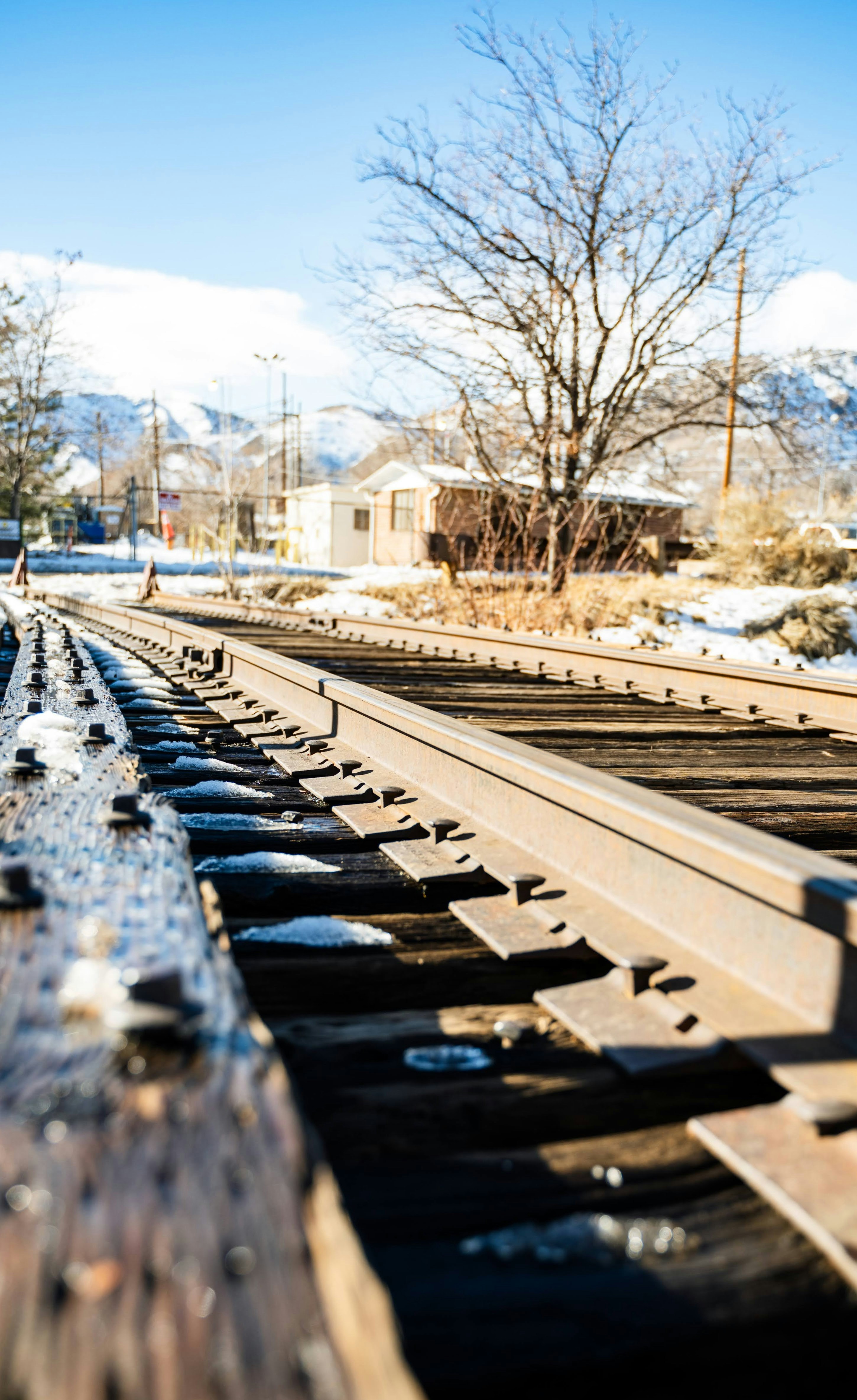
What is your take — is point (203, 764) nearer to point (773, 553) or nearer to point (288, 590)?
point (288, 590)

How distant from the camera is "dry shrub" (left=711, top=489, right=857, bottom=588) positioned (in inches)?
961

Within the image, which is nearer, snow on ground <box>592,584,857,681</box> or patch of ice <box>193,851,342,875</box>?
patch of ice <box>193,851,342,875</box>

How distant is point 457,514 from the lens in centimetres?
3816

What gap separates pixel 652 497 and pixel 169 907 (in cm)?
4260

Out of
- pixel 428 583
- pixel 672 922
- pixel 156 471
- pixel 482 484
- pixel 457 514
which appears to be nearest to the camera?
pixel 672 922

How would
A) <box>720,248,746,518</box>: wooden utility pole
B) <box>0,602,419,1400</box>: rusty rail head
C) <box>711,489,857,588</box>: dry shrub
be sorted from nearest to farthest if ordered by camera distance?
<box>0,602,419,1400</box>: rusty rail head < <box>720,248,746,518</box>: wooden utility pole < <box>711,489,857,588</box>: dry shrub

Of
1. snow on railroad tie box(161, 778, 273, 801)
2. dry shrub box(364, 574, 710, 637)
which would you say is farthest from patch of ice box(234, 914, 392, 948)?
dry shrub box(364, 574, 710, 637)

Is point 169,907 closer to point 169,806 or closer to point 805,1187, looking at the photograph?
point 169,806

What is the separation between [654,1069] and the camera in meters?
1.33

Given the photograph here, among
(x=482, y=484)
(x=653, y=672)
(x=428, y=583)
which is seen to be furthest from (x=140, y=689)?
(x=428, y=583)

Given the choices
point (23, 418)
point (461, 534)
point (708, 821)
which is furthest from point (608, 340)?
point (23, 418)

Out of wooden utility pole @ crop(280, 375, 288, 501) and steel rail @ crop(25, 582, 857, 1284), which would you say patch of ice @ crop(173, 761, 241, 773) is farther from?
wooden utility pole @ crop(280, 375, 288, 501)

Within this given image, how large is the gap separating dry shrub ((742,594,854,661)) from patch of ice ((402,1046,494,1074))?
14.8 meters

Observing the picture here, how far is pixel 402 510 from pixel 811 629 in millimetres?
36836
